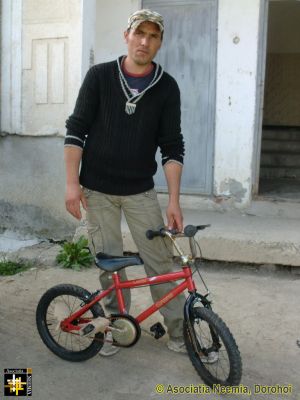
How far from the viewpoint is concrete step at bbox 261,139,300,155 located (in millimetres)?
8961

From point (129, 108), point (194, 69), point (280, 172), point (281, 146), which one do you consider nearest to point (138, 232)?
point (129, 108)

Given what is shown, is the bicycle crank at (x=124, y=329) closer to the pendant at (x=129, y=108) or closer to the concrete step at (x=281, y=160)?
the pendant at (x=129, y=108)

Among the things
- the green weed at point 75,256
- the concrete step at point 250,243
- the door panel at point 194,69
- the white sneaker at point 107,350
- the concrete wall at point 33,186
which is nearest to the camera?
the white sneaker at point 107,350

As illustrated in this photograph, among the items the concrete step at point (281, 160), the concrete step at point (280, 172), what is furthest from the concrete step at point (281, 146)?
the concrete step at point (280, 172)

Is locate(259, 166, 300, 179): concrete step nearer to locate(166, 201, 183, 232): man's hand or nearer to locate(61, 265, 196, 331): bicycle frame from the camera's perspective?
locate(166, 201, 183, 232): man's hand

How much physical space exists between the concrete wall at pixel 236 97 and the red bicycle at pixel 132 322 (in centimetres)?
301

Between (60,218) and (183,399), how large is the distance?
3.34 m

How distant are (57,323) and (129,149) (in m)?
1.25

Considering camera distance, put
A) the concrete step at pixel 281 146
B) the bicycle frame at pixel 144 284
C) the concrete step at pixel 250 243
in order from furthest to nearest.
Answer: the concrete step at pixel 281 146
the concrete step at pixel 250 243
the bicycle frame at pixel 144 284

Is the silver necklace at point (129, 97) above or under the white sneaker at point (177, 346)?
above

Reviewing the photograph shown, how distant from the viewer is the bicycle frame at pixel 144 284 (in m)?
3.07

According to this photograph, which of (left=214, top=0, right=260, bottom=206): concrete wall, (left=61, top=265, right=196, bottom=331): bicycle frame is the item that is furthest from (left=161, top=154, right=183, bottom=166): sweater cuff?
(left=214, top=0, right=260, bottom=206): concrete wall

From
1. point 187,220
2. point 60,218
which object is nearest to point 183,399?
point 187,220

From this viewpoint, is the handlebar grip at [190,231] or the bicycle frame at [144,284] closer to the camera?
the handlebar grip at [190,231]
